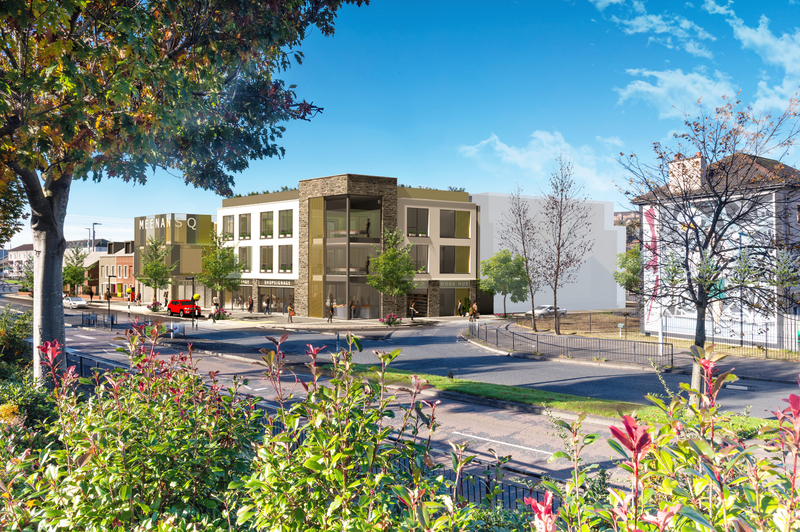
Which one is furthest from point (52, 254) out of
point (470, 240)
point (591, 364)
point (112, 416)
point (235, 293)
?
point (235, 293)

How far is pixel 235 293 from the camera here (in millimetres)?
54031

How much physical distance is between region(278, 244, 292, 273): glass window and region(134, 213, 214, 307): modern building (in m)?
16.7

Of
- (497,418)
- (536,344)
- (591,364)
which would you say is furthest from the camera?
(536,344)

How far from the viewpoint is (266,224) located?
50.2m

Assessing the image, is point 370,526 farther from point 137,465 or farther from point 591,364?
point 591,364

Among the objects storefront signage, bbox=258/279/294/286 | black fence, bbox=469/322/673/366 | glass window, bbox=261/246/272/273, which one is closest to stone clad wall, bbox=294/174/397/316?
storefront signage, bbox=258/279/294/286

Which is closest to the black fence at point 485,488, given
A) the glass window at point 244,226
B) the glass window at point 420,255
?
the glass window at point 420,255

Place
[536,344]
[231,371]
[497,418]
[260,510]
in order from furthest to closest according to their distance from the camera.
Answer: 1. [536,344]
2. [231,371]
3. [497,418]
4. [260,510]

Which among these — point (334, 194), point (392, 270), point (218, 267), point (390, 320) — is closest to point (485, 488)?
point (390, 320)

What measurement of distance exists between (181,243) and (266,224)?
745 inches

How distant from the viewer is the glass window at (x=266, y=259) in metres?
49.7

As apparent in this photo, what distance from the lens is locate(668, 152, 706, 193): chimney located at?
48.5 ft

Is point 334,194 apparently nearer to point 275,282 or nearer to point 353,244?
point 353,244

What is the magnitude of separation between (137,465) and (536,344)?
23.6 meters
